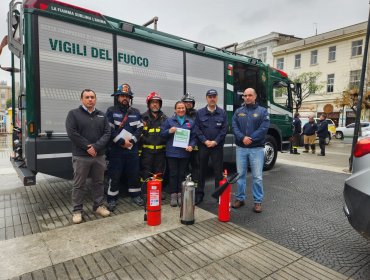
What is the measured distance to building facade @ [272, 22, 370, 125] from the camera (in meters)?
27.7

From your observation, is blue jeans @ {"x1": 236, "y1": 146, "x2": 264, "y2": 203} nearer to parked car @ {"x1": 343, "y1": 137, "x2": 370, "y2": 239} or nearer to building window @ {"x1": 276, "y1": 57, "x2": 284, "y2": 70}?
parked car @ {"x1": 343, "y1": 137, "x2": 370, "y2": 239}

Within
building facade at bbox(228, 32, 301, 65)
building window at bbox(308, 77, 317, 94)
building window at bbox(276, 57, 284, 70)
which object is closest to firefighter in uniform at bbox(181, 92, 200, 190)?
building window at bbox(308, 77, 317, 94)

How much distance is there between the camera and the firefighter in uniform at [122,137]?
427cm

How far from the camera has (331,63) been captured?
30.0 m

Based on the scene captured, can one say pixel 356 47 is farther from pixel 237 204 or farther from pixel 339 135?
pixel 237 204

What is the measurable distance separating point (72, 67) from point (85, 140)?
1.30 meters

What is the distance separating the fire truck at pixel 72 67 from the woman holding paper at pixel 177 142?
3.08 ft

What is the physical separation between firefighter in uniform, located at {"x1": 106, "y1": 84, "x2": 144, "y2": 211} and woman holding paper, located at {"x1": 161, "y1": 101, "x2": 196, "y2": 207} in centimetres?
51

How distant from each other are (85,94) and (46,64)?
31.7 inches

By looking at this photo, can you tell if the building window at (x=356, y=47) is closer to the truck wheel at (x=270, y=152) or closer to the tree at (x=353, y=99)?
the tree at (x=353, y=99)

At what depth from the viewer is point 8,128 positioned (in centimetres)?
2561

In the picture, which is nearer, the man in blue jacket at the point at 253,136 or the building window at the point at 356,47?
the man in blue jacket at the point at 253,136

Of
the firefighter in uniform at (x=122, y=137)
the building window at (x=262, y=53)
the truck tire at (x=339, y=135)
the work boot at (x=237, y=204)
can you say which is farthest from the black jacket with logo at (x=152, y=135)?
the building window at (x=262, y=53)

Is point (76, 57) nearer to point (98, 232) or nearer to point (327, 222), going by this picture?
point (98, 232)
